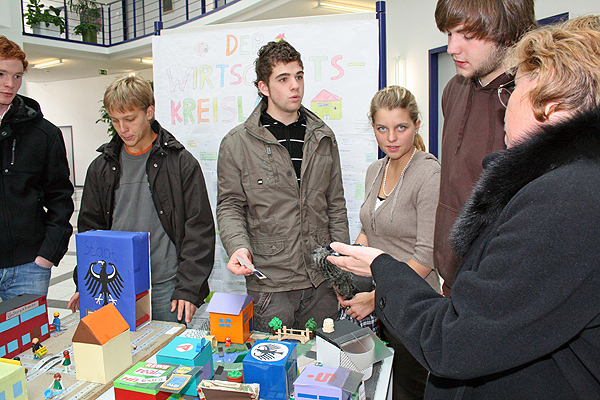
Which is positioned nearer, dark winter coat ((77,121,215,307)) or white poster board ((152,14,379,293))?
dark winter coat ((77,121,215,307))

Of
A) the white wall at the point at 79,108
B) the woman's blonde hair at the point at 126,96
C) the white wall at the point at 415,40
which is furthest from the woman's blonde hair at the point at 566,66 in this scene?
the white wall at the point at 79,108

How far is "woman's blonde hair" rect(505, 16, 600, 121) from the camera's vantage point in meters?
0.64

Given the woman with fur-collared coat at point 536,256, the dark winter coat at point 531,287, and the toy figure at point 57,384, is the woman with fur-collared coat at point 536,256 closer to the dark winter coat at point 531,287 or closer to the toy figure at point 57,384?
the dark winter coat at point 531,287

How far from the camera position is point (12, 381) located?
1.01 metres

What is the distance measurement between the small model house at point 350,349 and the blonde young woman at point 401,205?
31 cm

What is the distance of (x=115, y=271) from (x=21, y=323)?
0.33 metres

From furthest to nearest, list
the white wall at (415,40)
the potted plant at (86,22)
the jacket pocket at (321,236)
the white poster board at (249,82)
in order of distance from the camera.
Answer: the potted plant at (86,22)
the white wall at (415,40)
the white poster board at (249,82)
the jacket pocket at (321,236)

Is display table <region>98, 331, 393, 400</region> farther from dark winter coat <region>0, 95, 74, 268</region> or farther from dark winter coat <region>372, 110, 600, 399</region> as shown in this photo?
dark winter coat <region>0, 95, 74, 268</region>

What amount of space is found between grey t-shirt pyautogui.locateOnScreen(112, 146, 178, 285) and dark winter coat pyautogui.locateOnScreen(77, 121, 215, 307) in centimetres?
3

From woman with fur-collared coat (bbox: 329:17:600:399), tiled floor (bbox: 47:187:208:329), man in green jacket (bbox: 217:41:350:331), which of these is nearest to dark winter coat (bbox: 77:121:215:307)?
man in green jacket (bbox: 217:41:350:331)

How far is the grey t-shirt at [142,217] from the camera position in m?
1.74

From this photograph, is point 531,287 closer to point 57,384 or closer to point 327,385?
point 327,385

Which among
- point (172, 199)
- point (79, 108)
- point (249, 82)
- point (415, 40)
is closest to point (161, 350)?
point (172, 199)

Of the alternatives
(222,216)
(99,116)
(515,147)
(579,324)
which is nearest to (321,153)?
(222,216)
